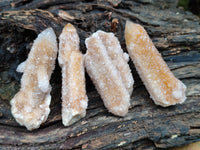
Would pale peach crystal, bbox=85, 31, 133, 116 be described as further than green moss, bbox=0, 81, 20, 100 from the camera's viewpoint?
No

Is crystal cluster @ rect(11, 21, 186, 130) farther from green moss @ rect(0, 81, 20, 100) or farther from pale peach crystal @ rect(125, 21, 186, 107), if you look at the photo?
green moss @ rect(0, 81, 20, 100)

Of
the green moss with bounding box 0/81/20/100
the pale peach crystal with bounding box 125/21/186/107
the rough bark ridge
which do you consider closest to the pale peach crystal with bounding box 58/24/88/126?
the rough bark ridge

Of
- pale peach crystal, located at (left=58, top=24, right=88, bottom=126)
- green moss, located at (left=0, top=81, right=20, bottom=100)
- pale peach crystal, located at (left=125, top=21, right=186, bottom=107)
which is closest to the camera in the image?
pale peach crystal, located at (left=58, top=24, right=88, bottom=126)

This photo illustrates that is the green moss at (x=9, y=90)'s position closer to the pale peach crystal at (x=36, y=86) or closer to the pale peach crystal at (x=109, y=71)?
the pale peach crystal at (x=36, y=86)

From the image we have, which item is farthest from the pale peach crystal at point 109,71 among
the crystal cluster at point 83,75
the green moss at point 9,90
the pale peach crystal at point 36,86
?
the green moss at point 9,90

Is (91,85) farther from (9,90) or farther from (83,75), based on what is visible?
(9,90)

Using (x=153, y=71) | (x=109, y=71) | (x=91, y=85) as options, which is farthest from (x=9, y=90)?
(x=153, y=71)
